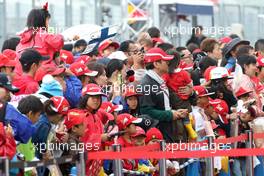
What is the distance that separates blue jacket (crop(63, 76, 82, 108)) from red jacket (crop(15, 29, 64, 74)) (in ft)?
1.29

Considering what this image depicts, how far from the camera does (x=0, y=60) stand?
12852 mm

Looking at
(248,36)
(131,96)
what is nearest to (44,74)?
(131,96)

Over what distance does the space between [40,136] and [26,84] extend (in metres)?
1.20

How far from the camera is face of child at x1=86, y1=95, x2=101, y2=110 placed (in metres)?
12.5

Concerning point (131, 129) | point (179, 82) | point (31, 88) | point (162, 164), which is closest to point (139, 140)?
point (131, 129)

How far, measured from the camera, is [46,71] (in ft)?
41.7

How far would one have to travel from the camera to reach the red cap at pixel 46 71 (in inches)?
499

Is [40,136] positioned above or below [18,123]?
below

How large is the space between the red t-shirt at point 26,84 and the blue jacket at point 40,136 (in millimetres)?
889

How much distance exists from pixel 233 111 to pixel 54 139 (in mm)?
3776

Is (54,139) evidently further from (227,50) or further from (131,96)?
(227,50)

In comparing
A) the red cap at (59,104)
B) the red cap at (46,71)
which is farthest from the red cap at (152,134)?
the red cap at (59,104)

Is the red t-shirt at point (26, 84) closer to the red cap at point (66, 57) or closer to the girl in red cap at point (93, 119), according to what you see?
the girl in red cap at point (93, 119)

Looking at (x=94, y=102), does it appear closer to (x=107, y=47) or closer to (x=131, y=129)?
(x=131, y=129)
